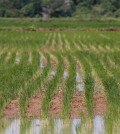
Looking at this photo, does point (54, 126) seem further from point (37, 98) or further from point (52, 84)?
point (52, 84)

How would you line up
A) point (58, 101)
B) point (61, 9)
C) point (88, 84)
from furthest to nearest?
point (61, 9)
point (88, 84)
point (58, 101)

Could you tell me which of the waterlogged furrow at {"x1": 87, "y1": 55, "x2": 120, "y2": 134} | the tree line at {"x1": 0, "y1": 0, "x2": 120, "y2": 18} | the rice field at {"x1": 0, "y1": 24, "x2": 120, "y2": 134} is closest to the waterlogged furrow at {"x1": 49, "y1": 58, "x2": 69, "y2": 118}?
the rice field at {"x1": 0, "y1": 24, "x2": 120, "y2": 134}

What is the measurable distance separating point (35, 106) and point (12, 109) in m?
0.42

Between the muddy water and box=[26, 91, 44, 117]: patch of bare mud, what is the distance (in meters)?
0.47

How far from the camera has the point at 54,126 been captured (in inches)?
257

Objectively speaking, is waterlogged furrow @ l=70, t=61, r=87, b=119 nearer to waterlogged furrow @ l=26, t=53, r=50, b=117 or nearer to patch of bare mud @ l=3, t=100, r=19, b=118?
waterlogged furrow @ l=26, t=53, r=50, b=117

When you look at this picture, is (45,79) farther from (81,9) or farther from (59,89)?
(81,9)

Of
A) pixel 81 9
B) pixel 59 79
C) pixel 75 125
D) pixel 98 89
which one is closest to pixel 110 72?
pixel 59 79

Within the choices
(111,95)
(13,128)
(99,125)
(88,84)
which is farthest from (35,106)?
(88,84)

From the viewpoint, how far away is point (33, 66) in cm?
1369

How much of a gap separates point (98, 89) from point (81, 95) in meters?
0.69

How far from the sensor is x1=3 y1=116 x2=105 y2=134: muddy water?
20.6 feet

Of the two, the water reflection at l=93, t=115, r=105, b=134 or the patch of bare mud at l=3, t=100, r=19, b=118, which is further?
the patch of bare mud at l=3, t=100, r=19, b=118

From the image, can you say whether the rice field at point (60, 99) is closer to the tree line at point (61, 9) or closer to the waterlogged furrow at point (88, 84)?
the waterlogged furrow at point (88, 84)
